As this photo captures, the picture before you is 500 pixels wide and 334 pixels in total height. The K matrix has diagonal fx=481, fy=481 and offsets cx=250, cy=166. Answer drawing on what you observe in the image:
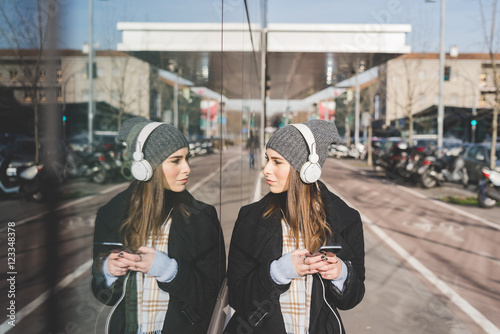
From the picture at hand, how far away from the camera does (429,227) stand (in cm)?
888

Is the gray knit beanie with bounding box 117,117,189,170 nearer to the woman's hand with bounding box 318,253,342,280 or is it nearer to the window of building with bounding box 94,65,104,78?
the window of building with bounding box 94,65,104,78

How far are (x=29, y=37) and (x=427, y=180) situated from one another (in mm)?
15864

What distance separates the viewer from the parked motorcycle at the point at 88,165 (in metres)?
0.58

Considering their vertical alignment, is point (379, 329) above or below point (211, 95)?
below

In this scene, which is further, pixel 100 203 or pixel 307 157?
pixel 307 157

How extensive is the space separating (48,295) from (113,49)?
0.35 meters

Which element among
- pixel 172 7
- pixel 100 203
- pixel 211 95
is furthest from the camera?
pixel 211 95

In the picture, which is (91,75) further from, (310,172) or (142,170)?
(310,172)

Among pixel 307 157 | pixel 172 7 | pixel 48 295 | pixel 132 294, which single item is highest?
pixel 172 7

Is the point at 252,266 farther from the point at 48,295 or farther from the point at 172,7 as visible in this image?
the point at 48,295

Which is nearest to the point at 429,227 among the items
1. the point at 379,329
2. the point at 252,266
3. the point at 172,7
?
the point at 379,329

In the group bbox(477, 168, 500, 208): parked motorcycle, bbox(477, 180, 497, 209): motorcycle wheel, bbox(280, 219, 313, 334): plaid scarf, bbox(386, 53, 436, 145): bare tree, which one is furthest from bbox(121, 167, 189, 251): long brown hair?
bbox(386, 53, 436, 145): bare tree

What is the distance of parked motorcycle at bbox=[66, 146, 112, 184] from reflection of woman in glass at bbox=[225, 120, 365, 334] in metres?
1.08

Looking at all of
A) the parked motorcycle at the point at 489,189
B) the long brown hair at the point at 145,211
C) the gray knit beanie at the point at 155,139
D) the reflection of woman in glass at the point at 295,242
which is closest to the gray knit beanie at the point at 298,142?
the reflection of woman in glass at the point at 295,242
